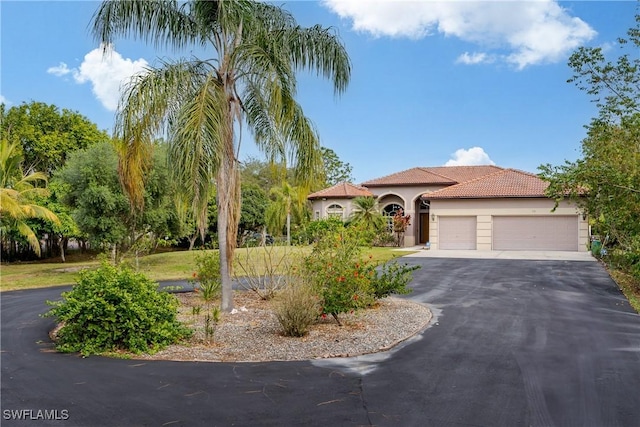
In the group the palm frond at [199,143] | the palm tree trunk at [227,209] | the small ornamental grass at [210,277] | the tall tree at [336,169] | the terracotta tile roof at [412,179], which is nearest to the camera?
the palm frond at [199,143]

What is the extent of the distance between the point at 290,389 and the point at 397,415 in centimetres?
125

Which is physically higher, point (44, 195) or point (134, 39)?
point (134, 39)

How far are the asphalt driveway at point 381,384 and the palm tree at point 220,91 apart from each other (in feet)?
11.3

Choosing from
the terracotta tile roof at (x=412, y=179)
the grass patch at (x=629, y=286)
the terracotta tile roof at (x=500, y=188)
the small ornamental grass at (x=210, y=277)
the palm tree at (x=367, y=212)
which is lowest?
the grass patch at (x=629, y=286)

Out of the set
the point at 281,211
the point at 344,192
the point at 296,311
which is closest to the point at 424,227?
the point at 344,192

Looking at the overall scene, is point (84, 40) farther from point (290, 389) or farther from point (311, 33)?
point (290, 389)

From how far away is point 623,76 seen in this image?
1301 cm

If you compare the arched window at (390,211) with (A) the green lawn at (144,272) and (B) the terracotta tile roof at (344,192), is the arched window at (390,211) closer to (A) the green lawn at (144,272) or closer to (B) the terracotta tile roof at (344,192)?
(B) the terracotta tile roof at (344,192)

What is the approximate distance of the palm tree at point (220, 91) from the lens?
8.25 metres

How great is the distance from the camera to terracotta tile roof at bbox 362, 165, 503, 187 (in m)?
33.4

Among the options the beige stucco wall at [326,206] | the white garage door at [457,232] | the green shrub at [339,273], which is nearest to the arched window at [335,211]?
the beige stucco wall at [326,206]

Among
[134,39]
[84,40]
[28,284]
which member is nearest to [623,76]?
[134,39]

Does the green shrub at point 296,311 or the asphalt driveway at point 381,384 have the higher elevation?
the green shrub at point 296,311

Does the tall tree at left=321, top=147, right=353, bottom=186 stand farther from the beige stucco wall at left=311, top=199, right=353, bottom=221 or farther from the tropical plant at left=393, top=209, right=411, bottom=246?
the tropical plant at left=393, top=209, right=411, bottom=246
